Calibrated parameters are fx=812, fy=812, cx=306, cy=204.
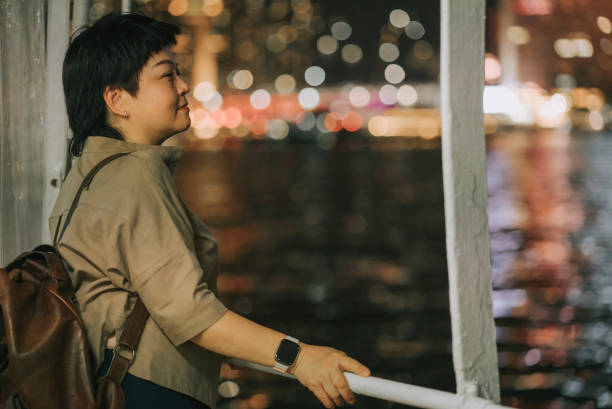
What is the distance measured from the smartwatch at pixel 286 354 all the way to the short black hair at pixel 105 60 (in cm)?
76

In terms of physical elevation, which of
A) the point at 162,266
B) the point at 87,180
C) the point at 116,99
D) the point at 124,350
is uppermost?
the point at 116,99

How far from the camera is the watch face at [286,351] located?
213cm

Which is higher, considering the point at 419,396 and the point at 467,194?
the point at 467,194

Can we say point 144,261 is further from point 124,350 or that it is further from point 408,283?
point 408,283

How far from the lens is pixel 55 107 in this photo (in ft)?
10.2

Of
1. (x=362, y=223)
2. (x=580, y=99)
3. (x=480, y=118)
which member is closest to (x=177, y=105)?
(x=480, y=118)

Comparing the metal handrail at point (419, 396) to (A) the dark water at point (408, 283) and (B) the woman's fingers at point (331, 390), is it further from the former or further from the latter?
(A) the dark water at point (408, 283)

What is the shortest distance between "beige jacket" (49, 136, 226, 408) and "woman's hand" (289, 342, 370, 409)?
26 centimetres

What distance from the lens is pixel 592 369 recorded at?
43.0 feet

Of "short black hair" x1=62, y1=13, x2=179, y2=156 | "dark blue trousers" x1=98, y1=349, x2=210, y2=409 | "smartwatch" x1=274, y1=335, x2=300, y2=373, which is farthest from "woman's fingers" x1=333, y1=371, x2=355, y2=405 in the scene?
"short black hair" x1=62, y1=13, x2=179, y2=156

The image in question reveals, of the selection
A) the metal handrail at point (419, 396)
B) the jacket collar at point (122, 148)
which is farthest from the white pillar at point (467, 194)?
the jacket collar at point (122, 148)

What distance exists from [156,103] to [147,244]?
460mm

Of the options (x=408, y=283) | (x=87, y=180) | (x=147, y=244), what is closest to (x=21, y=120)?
(x=87, y=180)

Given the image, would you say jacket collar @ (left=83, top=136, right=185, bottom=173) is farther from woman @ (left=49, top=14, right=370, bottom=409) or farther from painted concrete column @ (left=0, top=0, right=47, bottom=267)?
painted concrete column @ (left=0, top=0, right=47, bottom=267)
